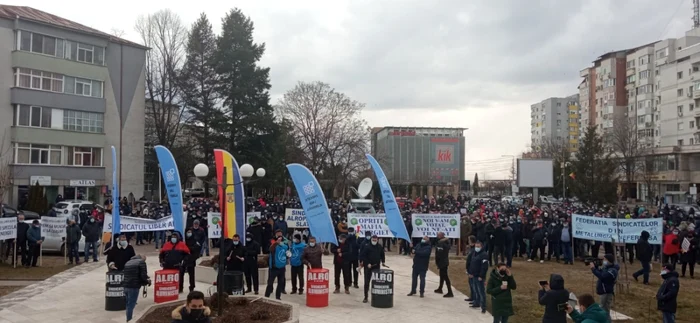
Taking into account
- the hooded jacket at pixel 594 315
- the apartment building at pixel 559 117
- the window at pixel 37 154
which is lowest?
the hooded jacket at pixel 594 315

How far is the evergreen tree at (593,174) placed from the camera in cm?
3878

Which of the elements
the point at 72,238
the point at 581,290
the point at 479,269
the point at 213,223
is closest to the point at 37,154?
the point at 72,238

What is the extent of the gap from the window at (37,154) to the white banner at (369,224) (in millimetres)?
31431

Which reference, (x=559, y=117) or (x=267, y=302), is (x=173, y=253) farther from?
(x=559, y=117)

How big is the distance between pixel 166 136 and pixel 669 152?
197ft

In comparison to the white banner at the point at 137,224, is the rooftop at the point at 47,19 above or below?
above

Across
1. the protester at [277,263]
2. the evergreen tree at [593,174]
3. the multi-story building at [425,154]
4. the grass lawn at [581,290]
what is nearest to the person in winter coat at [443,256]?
the grass lawn at [581,290]

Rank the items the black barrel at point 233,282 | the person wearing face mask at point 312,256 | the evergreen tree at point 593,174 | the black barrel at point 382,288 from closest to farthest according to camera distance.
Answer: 1. the black barrel at point 382,288
2. the black barrel at point 233,282
3. the person wearing face mask at point 312,256
4. the evergreen tree at point 593,174

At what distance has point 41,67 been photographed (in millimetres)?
40125

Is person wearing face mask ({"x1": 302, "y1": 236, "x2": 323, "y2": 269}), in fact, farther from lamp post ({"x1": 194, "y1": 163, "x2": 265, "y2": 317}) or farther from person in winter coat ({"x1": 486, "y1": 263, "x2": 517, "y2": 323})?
person in winter coat ({"x1": 486, "y1": 263, "x2": 517, "y2": 323})

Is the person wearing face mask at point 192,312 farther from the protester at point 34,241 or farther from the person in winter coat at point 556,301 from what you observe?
the protester at point 34,241

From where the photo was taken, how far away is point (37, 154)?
4016 centimetres

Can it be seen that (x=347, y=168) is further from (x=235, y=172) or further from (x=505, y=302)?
(x=505, y=302)

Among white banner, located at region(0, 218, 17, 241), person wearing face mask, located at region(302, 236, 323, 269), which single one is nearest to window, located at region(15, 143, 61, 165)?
white banner, located at region(0, 218, 17, 241)
